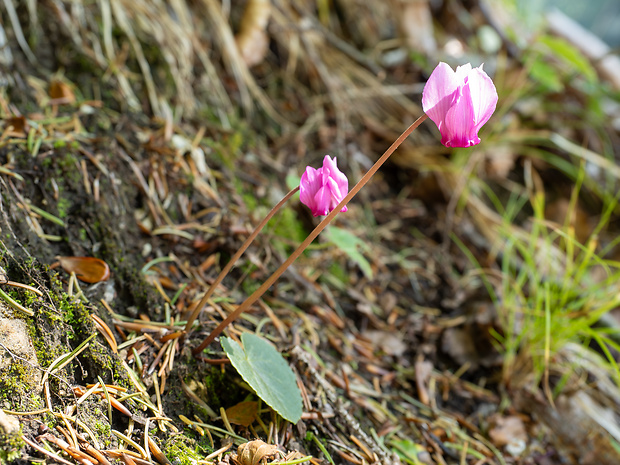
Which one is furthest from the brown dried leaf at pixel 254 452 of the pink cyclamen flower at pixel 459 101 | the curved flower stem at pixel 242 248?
the pink cyclamen flower at pixel 459 101

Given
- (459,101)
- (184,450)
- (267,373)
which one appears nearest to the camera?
(459,101)

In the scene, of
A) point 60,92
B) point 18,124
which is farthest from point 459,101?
point 60,92

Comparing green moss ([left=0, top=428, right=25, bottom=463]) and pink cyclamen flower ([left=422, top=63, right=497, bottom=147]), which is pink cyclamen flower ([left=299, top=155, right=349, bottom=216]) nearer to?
pink cyclamen flower ([left=422, top=63, right=497, bottom=147])

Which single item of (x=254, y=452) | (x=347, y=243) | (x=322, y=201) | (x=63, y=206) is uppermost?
(x=322, y=201)

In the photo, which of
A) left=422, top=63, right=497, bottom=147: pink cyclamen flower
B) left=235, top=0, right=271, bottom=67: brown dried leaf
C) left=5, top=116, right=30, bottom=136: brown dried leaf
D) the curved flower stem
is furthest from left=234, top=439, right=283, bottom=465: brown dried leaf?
left=235, top=0, right=271, bottom=67: brown dried leaf

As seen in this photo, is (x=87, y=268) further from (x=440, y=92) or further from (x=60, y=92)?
(x=440, y=92)

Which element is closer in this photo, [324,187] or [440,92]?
[440,92]

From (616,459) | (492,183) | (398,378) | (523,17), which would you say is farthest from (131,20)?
(523,17)

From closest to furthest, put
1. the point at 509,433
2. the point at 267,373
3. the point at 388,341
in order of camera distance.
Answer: the point at 267,373 < the point at 509,433 < the point at 388,341
